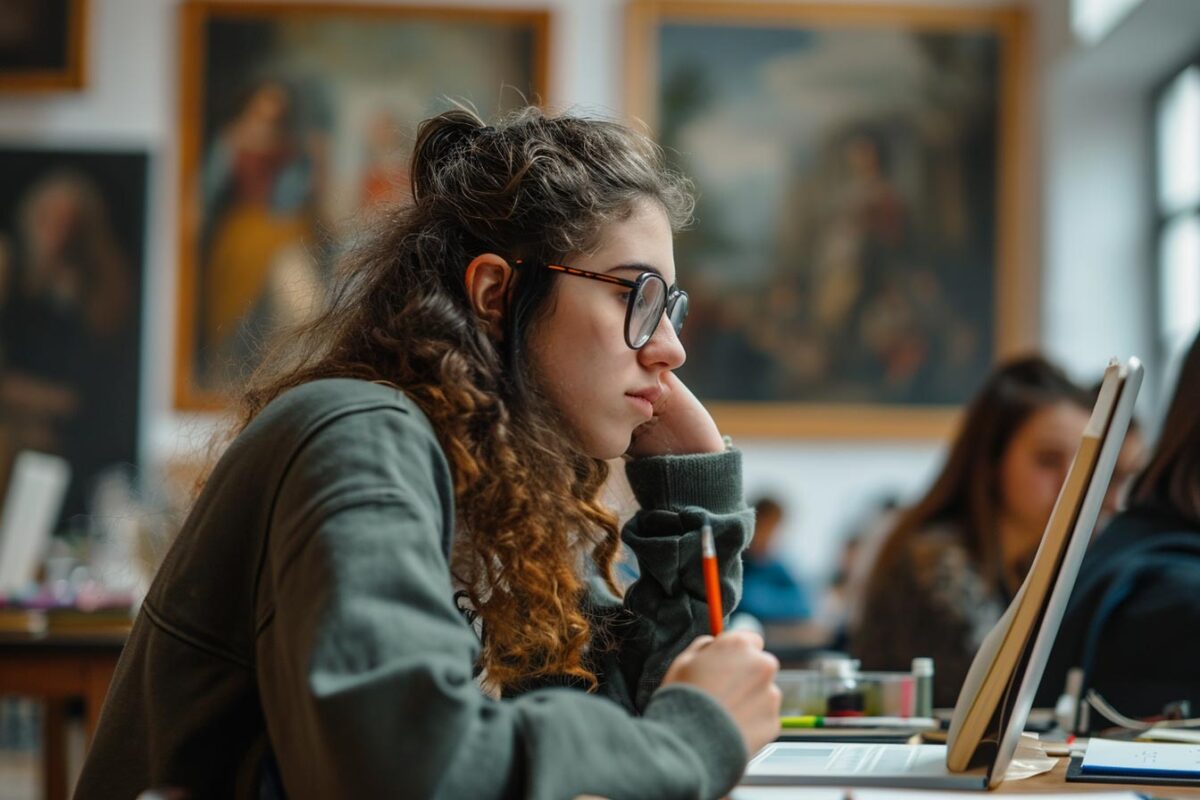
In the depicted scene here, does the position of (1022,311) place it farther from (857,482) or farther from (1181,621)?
(1181,621)

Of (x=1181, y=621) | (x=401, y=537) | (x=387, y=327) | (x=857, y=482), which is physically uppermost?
(x=387, y=327)

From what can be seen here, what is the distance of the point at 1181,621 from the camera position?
2.24 m

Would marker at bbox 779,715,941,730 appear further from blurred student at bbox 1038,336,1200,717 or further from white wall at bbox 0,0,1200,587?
white wall at bbox 0,0,1200,587

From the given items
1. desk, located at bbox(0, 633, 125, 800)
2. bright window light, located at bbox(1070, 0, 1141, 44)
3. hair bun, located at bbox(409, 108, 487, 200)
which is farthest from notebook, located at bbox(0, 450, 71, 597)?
bright window light, located at bbox(1070, 0, 1141, 44)

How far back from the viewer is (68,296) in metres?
7.95

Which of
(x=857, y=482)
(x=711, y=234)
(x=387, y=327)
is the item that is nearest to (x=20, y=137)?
(x=711, y=234)

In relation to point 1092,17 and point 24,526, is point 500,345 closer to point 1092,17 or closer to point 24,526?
point 24,526

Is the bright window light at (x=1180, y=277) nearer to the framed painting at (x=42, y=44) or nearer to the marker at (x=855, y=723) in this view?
the marker at (x=855, y=723)

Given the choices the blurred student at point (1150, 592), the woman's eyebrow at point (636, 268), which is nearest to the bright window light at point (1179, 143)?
the blurred student at point (1150, 592)

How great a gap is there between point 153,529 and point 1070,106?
17.0 ft

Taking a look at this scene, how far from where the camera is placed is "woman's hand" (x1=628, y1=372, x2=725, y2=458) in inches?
74.0

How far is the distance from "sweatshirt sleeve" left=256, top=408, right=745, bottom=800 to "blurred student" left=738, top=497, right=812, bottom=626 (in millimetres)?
5195

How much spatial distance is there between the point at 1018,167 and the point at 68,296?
16.8 feet

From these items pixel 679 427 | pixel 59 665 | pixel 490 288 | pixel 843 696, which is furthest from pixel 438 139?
pixel 59 665
